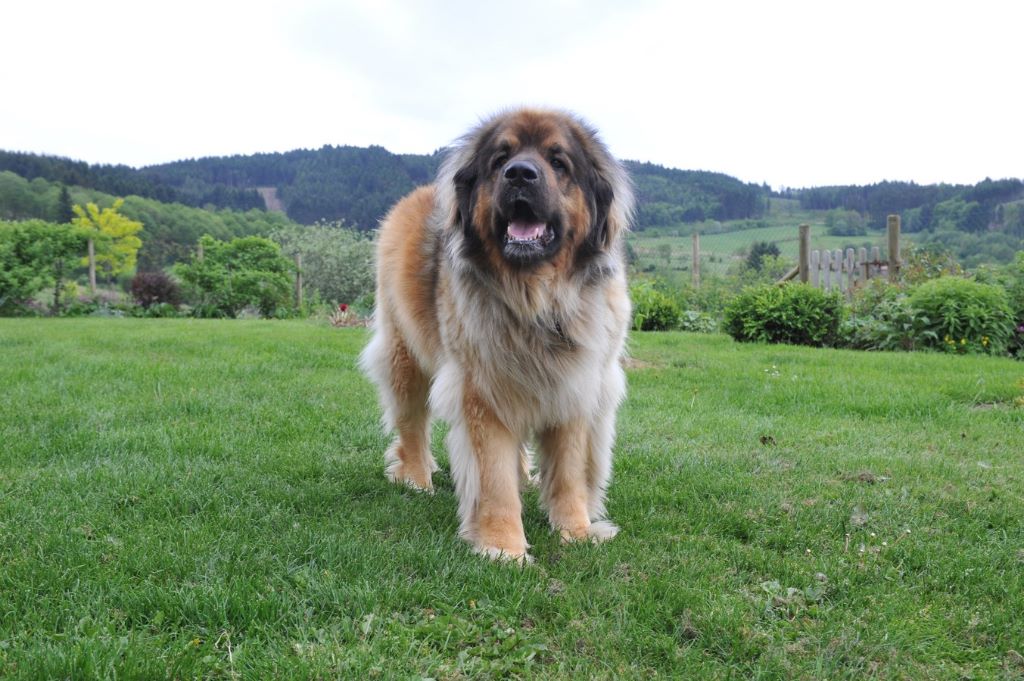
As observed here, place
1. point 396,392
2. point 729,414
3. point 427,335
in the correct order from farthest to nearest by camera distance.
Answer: point 729,414 < point 396,392 < point 427,335

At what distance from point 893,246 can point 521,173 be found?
11.2m

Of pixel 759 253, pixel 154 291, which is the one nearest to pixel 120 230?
pixel 154 291

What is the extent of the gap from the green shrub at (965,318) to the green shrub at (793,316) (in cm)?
103

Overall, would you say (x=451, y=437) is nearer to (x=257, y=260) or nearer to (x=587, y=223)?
(x=587, y=223)

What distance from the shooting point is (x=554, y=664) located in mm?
2059

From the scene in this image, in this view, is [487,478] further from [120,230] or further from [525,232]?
[120,230]

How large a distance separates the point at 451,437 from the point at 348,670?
133 cm

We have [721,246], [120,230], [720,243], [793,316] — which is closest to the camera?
[793,316]

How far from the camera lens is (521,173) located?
9.09 feet

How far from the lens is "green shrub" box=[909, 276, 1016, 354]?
851 cm

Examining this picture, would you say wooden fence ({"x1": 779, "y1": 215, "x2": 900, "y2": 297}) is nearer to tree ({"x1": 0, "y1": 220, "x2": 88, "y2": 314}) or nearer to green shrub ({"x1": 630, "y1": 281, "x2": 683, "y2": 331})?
green shrub ({"x1": 630, "y1": 281, "x2": 683, "y2": 331})

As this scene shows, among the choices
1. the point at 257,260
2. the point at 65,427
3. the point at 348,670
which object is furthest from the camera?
the point at 257,260

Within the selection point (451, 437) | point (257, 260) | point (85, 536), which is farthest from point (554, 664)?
point (257, 260)

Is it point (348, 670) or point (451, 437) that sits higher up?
point (451, 437)
